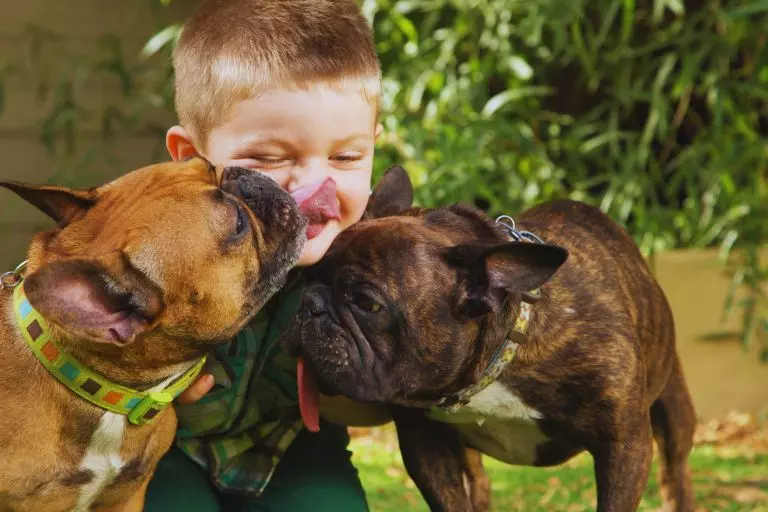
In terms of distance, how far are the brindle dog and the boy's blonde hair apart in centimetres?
36

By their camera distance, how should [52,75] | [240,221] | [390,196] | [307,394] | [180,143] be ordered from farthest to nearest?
[52,75] < [180,143] < [390,196] < [307,394] < [240,221]

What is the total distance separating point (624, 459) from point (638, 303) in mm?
549

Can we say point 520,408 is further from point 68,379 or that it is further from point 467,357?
point 68,379

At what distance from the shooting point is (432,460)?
3.01 metres

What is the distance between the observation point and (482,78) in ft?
19.6

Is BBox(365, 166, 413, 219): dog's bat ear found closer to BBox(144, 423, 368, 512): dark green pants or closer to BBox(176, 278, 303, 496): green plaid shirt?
BBox(176, 278, 303, 496): green plaid shirt

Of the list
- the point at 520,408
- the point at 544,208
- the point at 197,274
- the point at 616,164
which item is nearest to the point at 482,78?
the point at 616,164

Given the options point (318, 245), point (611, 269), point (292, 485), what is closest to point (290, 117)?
point (318, 245)

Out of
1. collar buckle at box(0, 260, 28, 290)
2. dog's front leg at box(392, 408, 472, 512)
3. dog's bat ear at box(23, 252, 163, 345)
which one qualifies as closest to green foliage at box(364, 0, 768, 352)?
dog's front leg at box(392, 408, 472, 512)

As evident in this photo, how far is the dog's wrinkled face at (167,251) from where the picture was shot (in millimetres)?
2240

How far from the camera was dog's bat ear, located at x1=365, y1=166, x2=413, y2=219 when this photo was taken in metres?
3.13

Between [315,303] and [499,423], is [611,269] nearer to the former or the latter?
[499,423]

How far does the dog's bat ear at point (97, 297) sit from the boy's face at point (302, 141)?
2.33ft

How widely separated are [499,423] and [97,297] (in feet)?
3.82
